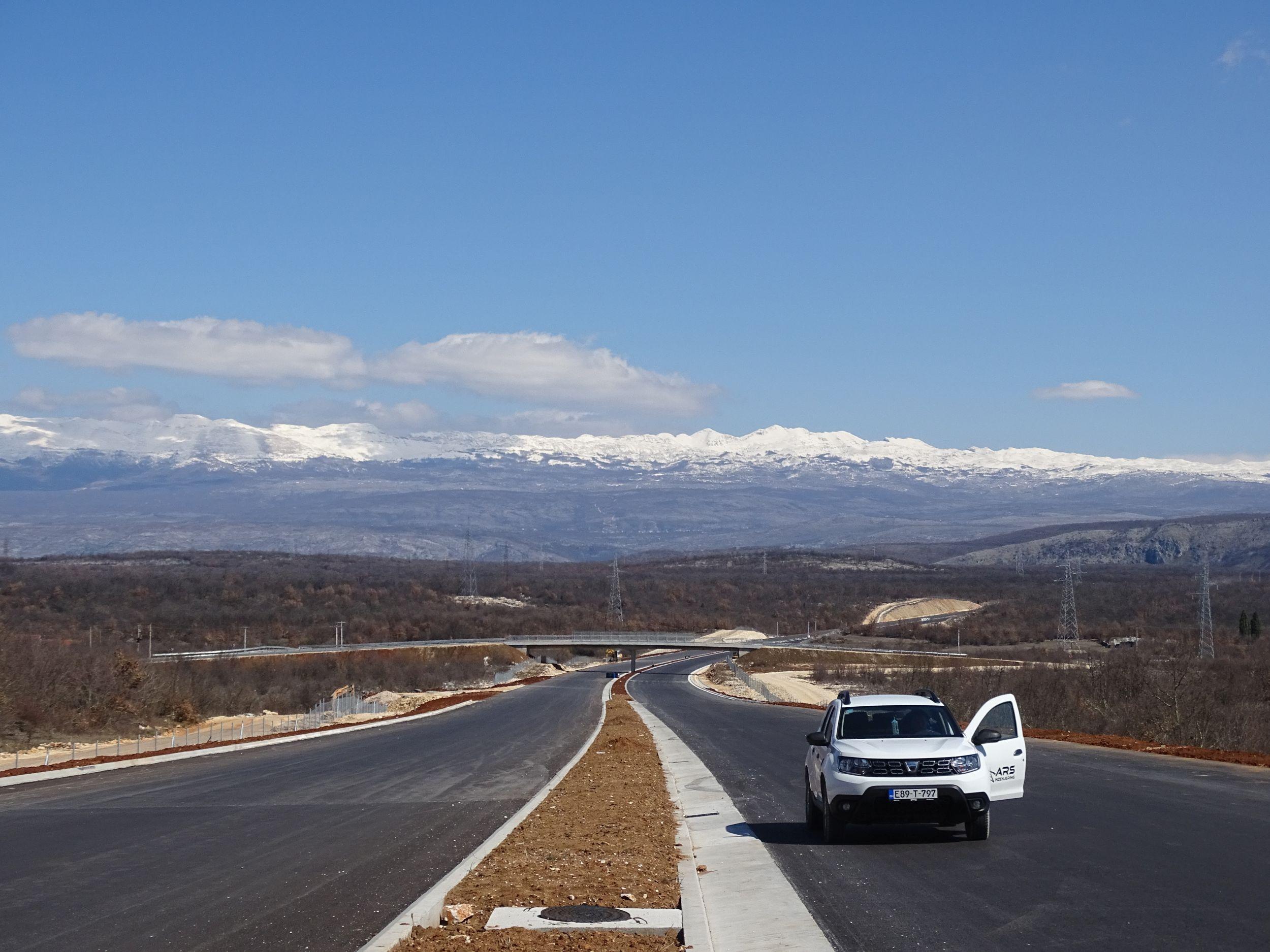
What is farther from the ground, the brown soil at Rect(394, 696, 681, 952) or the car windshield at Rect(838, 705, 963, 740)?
the car windshield at Rect(838, 705, 963, 740)

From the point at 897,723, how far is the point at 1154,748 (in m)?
17.5

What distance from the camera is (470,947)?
32.6 ft

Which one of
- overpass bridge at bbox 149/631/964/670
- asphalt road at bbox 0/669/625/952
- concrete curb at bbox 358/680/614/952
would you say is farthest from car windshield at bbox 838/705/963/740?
overpass bridge at bbox 149/631/964/670

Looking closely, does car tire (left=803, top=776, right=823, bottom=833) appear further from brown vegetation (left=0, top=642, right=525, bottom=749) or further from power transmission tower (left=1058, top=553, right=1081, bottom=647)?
power transmission tower (left=1058, top=553, right=1081, bottom=647)

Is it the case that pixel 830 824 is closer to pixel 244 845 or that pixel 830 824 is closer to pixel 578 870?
pixel 578 870

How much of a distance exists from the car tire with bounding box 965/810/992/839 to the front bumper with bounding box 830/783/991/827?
0.65ft

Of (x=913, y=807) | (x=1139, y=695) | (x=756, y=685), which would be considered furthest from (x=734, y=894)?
(x=756, y=685)

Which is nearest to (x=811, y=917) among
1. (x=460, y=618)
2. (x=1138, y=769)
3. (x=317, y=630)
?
(x=1138, y=769)

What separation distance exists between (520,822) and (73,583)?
165815 millimetres

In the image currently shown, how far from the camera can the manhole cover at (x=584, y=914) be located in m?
10.9

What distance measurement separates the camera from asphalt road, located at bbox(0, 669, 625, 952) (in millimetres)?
11039

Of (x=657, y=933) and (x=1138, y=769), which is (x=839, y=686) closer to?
(x=1138, y=769)

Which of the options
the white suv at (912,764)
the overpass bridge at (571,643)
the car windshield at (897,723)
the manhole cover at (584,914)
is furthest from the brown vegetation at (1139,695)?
the overpass bridge at (571,643)

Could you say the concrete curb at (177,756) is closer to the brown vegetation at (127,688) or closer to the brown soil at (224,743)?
the brown soil at (224,743)
